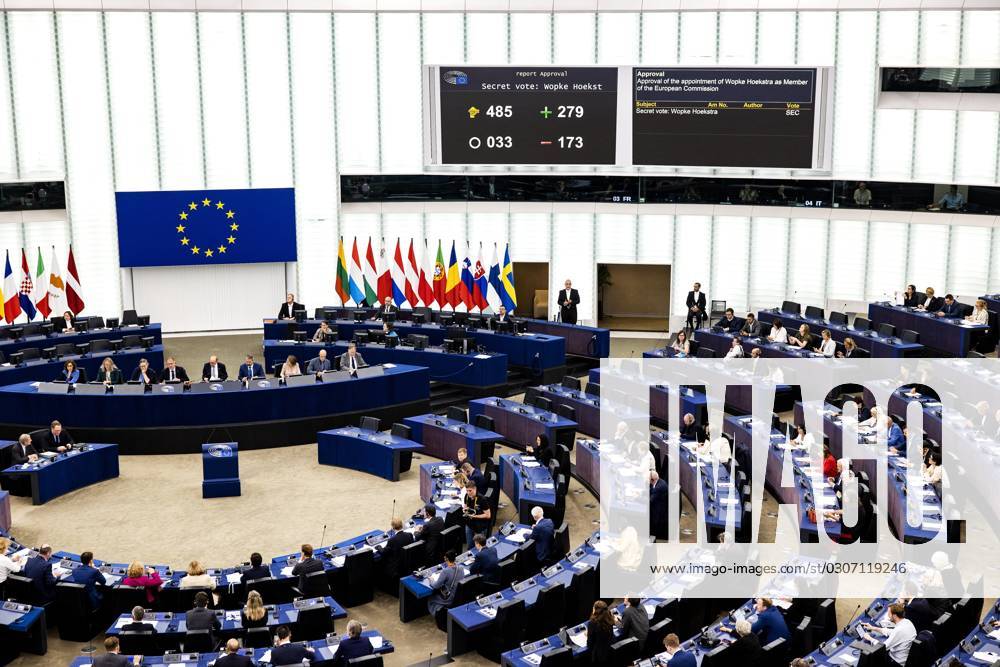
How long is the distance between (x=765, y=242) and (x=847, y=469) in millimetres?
15874

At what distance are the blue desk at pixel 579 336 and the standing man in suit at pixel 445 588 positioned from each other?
43.7 ft

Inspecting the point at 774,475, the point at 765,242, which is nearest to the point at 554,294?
the point at 765,242

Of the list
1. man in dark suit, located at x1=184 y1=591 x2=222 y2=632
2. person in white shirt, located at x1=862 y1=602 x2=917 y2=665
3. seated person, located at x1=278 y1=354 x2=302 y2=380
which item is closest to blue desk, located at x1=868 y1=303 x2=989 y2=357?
person in white shirt, located at x1=862 y1=602 x2=917 y2=665

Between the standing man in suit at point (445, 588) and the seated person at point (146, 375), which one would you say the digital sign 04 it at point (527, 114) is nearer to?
the seated person at point (146, 375)

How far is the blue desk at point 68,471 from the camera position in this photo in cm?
2012

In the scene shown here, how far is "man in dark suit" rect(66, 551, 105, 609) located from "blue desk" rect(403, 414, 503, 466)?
785cm

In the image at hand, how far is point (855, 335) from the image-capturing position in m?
26.1

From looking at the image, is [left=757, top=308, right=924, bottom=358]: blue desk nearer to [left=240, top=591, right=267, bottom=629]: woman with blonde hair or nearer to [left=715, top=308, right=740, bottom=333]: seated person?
[left=715, top=308, right=740, bottom=333]: seated person

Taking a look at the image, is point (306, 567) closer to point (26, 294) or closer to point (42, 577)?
point (42, 577)

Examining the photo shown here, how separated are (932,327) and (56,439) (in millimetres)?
19023

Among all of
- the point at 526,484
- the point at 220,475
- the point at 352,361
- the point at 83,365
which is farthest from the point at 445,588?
the point at 83,365

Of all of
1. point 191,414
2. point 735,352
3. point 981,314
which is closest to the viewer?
point 191,414

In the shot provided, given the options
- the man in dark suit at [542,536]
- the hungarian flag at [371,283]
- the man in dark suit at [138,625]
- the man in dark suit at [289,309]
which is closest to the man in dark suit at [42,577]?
the man in dark suit at [138,625]

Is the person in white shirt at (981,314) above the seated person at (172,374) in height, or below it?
above
